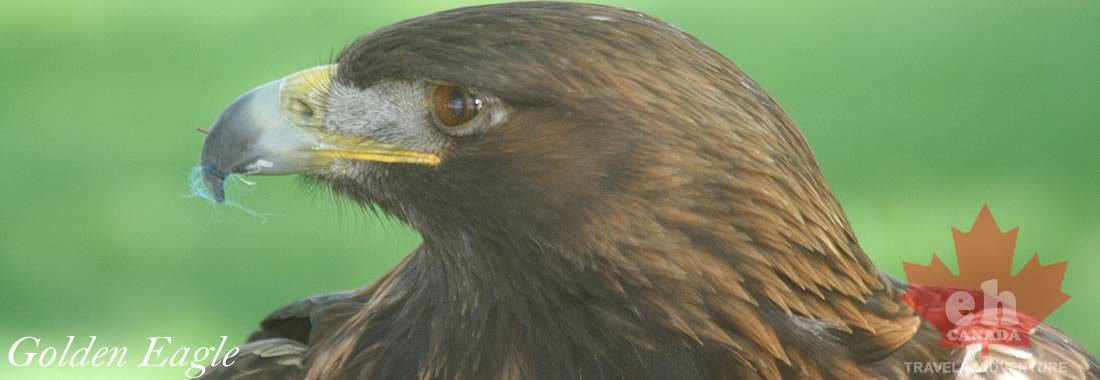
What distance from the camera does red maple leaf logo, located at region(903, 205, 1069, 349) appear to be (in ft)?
7.59

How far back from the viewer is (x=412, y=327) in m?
2.28

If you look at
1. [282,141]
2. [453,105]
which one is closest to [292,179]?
[282,141]

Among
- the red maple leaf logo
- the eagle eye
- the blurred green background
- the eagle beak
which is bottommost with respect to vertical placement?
the blurred green background

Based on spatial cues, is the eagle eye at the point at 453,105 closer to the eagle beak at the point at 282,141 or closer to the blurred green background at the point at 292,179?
the eagle beak at the point at 282,141

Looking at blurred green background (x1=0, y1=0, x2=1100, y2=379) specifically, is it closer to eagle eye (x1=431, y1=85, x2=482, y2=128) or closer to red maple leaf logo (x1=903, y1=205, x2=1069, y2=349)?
red maple leaf logo (x1=903, y1=205, x2=1069, y2=349)

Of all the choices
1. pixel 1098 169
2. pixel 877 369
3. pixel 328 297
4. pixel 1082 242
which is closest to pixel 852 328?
pixel 877 369

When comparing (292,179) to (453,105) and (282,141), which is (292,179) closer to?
(282,141)

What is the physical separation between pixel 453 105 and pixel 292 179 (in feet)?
8.32

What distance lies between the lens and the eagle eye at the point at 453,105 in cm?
206

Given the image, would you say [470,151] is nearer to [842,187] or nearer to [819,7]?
[842,187]

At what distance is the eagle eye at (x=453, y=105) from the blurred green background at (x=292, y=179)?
2038 mm

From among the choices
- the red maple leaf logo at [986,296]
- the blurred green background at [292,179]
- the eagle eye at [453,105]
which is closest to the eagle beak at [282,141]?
the eagle eye at [453,105]

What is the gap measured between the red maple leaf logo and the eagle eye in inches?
32.2

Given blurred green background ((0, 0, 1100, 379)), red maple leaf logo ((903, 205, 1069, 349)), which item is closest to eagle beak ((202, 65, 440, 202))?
red maple leaf logo ((903, 205, 1069, 349))
